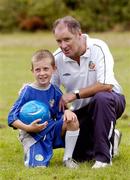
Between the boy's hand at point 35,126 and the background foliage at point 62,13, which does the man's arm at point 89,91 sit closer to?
the boy's hand at point 35,126

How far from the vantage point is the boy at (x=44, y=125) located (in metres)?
7.69

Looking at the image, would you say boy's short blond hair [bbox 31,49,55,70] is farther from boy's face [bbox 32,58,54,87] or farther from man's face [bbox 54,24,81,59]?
man's face [bbox 54,24,81,59]

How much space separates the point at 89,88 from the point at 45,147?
845mm

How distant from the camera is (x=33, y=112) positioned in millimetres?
7625

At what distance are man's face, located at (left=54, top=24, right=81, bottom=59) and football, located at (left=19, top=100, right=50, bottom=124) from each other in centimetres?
67

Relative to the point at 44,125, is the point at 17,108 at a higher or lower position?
higher

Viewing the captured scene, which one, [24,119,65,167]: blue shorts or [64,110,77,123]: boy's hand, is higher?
[64,110,77,123]: boy's hand

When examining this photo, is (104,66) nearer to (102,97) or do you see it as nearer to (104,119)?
(102,97)

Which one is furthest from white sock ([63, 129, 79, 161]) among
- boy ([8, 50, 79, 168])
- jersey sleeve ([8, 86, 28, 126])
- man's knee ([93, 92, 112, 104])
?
jersey sleeve ([8, 86, 28, 126])

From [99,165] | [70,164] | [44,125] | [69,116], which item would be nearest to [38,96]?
[44,125]

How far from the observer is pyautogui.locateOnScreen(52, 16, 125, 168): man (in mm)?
7578

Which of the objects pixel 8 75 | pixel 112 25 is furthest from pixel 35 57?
pixel 112 25

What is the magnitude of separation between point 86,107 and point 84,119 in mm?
151

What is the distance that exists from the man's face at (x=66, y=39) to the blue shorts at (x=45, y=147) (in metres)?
0.82
